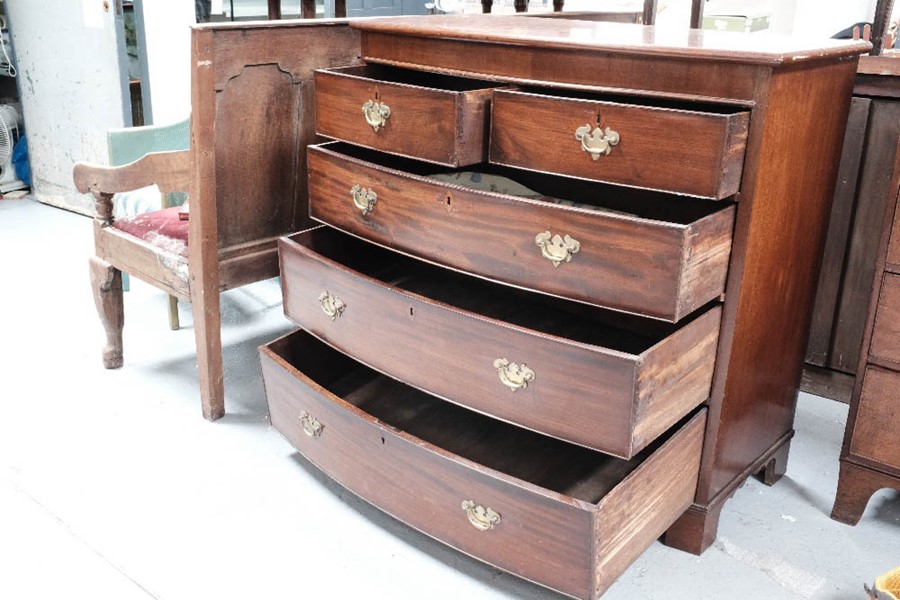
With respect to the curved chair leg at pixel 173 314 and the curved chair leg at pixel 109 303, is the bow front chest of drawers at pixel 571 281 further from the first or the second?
the curved chair leg at pixel 173 314

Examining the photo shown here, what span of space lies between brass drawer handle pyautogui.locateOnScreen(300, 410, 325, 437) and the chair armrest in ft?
2.77

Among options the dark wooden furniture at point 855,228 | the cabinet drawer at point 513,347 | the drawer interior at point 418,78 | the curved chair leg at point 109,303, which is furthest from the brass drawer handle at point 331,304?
the dark wooden furniture at point 855,228

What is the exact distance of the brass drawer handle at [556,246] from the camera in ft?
4.66

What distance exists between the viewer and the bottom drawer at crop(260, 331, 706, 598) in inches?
56.2

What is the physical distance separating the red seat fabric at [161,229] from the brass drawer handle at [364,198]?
2.29 feet

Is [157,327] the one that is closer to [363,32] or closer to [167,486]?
[167,486]

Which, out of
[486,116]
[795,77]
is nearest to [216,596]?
[486,116]

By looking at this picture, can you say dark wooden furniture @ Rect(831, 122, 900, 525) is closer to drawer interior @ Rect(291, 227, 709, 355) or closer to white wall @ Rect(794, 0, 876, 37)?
drawer interior @ Rect(291, 227, 709, 355)

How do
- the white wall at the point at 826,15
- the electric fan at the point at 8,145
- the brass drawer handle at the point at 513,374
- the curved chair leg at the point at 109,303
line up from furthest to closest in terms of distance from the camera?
the white wall at the point at 826,15 → the electric fan at the point at 8,145 → the curved chair leg at the point at 109,303 → the brass drawer handle at the point at 513,374

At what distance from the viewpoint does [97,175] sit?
236cm

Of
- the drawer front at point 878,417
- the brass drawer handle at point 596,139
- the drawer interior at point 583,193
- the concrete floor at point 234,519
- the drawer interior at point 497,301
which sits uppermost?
the brass drawer handle at point 596,139

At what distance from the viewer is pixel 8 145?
443 centimetres

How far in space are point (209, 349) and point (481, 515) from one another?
38.9 inches

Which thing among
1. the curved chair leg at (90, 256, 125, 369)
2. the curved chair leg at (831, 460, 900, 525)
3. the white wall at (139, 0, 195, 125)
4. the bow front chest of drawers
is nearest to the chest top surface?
the bow front chest of drawers
